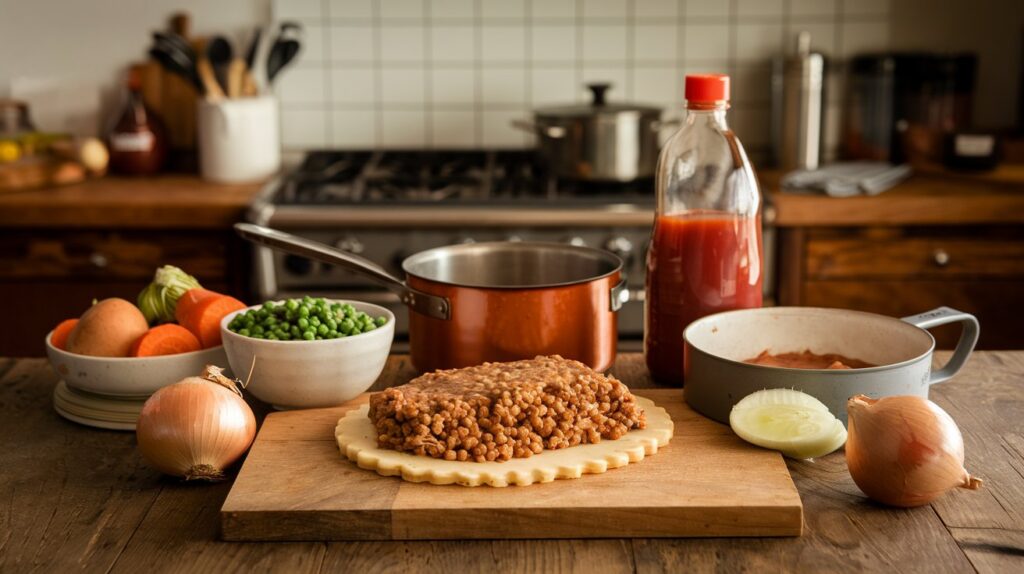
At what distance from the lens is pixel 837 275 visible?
2.53m

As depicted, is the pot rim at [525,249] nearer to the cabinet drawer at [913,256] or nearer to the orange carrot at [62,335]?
the orange carrot at [62,335]

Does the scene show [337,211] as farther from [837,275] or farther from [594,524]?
[594,524]

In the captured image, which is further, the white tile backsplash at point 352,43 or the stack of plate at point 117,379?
the white tile backsplash at point 352,43

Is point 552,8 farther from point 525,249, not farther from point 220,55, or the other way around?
point 525,249

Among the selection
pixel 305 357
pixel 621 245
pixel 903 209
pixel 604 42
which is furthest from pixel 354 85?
pixel 305 357

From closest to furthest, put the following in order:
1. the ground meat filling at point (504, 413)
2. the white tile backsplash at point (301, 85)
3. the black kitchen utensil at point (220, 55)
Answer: the ground meat filling at point (504, 413) → the black kitchen utensil at point (220, 55) → the white tile backsplash at point (301, 85)

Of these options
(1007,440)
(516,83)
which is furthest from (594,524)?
(516,83)

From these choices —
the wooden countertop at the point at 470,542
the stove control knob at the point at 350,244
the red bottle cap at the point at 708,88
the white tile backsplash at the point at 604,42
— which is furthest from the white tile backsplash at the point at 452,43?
the wooden countertop at the point at 470,542

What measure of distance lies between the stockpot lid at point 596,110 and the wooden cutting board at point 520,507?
165cm

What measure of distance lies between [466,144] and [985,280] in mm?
1372

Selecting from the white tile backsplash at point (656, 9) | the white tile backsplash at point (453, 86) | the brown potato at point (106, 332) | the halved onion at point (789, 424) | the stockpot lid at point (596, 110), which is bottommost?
the halved onion at point (789, 424)

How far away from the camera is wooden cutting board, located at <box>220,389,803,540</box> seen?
3.21 ft

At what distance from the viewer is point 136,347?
125cm

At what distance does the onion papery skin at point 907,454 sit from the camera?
3.27 feet
